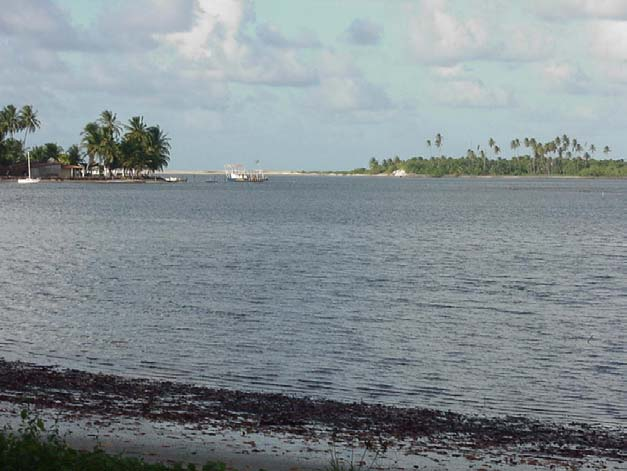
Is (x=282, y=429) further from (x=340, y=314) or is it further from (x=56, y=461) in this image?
(x=340, y=314)

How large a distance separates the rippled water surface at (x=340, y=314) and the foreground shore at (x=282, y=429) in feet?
7.04

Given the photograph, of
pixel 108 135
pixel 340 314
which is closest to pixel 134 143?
pixel 108 135

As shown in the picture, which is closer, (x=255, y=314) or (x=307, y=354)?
(x=307, y=354)

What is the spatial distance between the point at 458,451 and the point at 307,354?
11142 millimetres

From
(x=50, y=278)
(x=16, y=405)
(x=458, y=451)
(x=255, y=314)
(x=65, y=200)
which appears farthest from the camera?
(x=65, y=200)

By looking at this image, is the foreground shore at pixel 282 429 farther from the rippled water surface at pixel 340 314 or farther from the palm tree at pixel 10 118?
the palm tree at pixel 10 118

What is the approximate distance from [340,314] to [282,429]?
17655 mm

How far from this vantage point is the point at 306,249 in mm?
62656

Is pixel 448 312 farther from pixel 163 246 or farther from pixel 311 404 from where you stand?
pixel 163 246

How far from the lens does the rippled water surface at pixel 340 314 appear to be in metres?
22.6

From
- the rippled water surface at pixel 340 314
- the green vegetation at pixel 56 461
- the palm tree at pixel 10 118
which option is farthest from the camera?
the palm tree at pixel 10 118

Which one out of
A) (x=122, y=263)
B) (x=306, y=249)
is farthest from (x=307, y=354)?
(x=306, y=249)

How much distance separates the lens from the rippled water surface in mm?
22625

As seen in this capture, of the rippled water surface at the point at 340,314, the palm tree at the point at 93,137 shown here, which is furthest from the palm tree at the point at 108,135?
the rippled water surface at the point at 340,314
